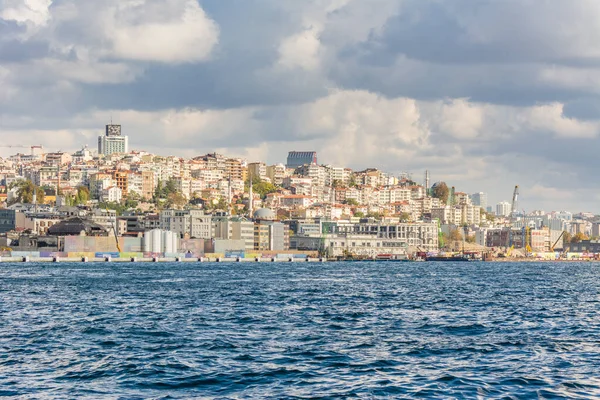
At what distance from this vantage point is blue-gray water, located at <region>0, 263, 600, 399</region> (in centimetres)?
2764

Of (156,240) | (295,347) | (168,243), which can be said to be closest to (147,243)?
(156,240)

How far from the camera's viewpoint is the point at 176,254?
18400 cm

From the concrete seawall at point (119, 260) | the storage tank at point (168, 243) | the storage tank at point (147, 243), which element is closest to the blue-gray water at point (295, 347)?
the concrete seawall at point (119, 260)

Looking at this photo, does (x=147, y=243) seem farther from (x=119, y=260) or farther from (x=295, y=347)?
(x=295, y=347)

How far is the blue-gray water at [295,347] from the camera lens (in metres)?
27.6

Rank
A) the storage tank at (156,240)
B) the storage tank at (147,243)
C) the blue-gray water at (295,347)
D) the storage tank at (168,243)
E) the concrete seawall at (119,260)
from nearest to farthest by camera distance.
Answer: the blue-gray water at (295,347), the concrete seawall at (119,260), the storage tank at (147,243), the storage tank at (156,240), the storage tank at (168,243)

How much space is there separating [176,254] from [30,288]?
112m

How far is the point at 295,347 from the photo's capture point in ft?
117

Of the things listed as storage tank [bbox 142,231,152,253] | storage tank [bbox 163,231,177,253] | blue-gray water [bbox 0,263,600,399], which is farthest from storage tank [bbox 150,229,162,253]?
blue-gray water [bbox 0,263,600,399]

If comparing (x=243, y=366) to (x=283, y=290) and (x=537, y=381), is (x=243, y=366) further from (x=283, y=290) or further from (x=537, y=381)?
(x=283, y=290)

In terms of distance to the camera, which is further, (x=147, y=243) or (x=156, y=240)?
(x=147, y=243)

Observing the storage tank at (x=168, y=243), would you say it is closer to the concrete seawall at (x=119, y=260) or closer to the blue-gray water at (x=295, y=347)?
the concrete seawall at (x=119, y=260)

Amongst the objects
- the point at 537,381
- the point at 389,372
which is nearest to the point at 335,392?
the point at 389,372

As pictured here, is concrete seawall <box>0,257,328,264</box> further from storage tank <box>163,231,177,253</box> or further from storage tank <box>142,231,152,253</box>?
storage tank <box>142,231,152,253</box>
